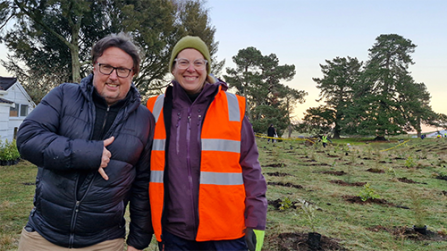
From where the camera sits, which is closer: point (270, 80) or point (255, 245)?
point (255, 245)

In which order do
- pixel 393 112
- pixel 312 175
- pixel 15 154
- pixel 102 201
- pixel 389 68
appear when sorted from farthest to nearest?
1. pixel 389 68
2. pixel 393 112
3. pixel 15 154
4. pixel 312 175
5. pixel 102 201

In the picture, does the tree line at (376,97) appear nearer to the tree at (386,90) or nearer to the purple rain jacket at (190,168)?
the tree at (386,90)

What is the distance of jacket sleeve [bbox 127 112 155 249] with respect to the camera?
6.05ft

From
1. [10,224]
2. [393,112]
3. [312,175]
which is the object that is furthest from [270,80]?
[10,224]

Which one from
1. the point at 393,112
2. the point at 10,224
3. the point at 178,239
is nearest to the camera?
the point at 178,239

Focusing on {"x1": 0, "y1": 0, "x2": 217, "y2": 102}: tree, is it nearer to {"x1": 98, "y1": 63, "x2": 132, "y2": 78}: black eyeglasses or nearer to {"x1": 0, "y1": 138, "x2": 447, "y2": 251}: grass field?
{"x1": 0, "y1": 138, "x2": 447, "y2": 251}: grass field

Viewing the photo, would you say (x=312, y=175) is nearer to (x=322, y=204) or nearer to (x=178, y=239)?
(x=322, y=204)

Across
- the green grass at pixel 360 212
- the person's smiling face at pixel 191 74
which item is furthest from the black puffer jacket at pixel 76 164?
the green grass at pixel 360 212

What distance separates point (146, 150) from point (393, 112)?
111 feet

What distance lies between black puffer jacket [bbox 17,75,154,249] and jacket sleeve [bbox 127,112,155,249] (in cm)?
5

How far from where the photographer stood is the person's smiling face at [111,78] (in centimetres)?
174

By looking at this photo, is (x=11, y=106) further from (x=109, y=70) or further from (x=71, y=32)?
(x=109, y=70)

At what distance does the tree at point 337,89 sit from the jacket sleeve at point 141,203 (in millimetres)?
37679

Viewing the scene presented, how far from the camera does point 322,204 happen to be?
17.8 ft
